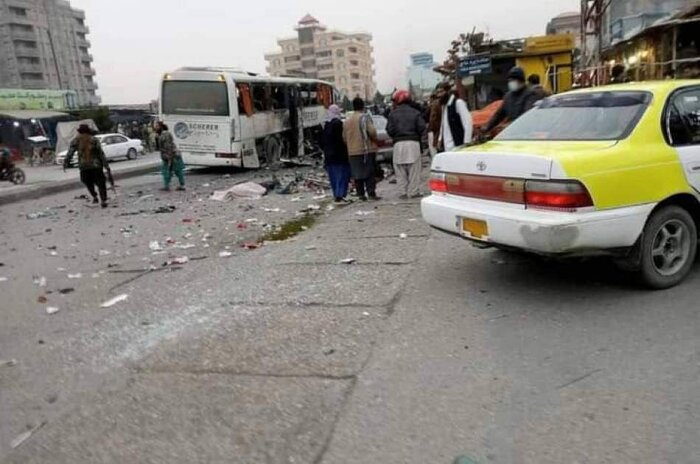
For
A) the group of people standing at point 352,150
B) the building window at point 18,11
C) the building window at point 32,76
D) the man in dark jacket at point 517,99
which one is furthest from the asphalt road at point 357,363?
the building window at point 18,11

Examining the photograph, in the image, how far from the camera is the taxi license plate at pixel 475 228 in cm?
470

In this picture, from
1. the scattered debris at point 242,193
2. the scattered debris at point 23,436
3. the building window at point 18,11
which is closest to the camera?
the scattered debris at point 23,436

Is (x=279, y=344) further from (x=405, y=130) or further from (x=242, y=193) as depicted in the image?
(x=242, y=193)

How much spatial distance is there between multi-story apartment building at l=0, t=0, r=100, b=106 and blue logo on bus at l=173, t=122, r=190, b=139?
221 feet

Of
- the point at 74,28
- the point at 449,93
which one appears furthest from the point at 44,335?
the point at 74,28

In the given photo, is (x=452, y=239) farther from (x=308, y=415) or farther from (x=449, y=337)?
(x=308, y=415)

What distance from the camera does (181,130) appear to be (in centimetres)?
1764

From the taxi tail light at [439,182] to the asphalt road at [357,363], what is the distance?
79cm

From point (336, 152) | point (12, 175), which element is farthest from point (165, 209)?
point (12, 175)

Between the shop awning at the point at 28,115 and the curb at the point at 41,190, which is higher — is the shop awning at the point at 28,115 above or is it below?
above

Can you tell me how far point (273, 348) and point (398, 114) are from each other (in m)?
6.08

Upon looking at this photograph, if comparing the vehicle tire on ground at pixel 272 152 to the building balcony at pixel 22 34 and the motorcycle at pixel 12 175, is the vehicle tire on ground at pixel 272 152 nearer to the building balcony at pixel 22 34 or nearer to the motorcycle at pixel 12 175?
the motorcycle at pixel 12 175

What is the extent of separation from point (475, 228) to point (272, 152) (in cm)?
1552

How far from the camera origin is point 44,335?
4680mm
